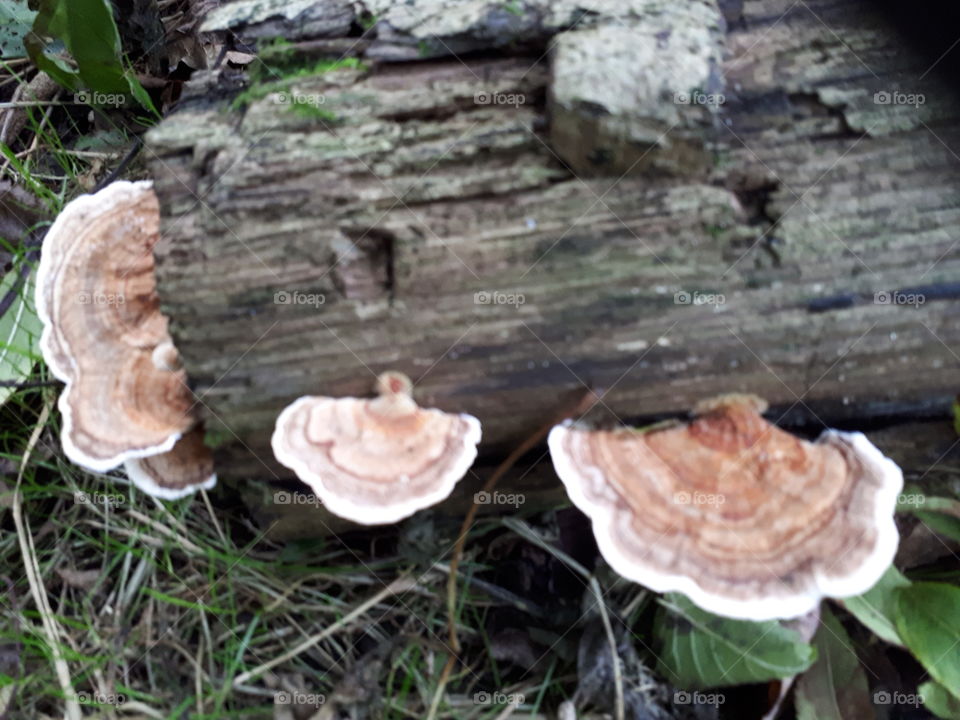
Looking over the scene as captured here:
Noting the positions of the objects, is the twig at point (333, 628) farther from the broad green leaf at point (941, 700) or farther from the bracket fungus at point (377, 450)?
the broad green leaf at point (941, 700)

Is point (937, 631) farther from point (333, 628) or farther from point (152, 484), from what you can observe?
point (152, 484)

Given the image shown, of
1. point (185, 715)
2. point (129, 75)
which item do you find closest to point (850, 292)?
point (185, 715)

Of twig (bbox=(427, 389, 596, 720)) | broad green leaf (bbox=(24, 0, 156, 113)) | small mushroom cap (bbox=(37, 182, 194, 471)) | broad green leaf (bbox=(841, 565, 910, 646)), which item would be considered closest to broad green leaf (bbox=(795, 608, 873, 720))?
broad green leaf (bbox=(841, 565, 910, 646))

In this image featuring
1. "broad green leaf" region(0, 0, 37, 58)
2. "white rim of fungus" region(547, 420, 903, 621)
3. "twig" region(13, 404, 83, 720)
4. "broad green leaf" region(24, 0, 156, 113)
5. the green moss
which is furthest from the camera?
"broad green leaf" region(0, 0, 37, 58)

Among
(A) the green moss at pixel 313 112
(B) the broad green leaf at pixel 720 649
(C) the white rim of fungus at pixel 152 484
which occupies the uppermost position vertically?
(A) the green moss at pixel 313 112

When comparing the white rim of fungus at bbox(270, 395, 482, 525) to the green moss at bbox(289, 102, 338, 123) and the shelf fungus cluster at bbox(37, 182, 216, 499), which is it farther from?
the green moss at bbox(289, 102, 338, 123)

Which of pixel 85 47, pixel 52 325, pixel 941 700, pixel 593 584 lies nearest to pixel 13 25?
pixel 85 47

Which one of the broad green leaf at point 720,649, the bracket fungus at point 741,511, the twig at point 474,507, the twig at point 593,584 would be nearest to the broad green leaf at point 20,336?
the twig at point 474,507
